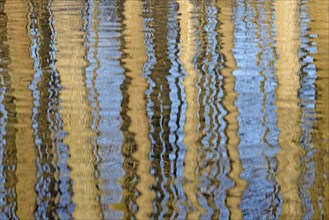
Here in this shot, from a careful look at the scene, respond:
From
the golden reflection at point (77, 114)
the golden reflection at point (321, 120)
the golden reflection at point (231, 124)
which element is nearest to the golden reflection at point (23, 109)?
the golden reflection at point (77, 114)

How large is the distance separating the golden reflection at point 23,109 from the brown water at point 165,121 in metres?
0.01

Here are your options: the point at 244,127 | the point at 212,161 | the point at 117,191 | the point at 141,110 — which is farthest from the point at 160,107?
the point at 117,191

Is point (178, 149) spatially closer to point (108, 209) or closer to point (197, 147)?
point (197, 147)

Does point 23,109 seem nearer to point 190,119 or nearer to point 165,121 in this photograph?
point 165,121

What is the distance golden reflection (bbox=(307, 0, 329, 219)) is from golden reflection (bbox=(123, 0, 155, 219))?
0.88 m

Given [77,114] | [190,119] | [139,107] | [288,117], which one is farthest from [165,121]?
[288,117]

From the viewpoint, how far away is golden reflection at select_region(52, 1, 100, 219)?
16.7 feet

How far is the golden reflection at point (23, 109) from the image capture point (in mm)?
5104

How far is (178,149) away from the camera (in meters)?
6.08

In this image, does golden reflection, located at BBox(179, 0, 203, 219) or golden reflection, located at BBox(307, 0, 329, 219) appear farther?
golden reflection, located at BBox(179, 0, 203, 219)

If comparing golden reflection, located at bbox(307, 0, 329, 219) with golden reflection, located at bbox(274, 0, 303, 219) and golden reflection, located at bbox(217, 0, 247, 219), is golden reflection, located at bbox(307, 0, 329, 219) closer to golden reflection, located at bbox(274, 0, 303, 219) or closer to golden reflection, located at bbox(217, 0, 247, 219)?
golden reflection, located at bbox(274, 0, 303, 219)

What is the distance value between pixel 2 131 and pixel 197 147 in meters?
1.38

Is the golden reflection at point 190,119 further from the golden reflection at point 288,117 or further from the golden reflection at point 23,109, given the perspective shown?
the golden reflection at point 23,109

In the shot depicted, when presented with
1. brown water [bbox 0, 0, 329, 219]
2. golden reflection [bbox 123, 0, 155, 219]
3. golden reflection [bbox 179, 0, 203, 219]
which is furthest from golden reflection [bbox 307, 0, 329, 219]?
golden reflection [bbox 123, 0, 155, 219]
